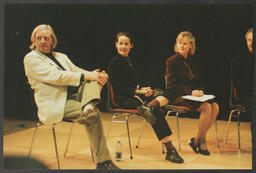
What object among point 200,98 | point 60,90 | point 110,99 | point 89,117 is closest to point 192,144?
point 200,98

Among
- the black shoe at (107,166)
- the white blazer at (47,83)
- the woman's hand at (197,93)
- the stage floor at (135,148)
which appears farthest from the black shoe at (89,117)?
the woman's hand at (197,93)

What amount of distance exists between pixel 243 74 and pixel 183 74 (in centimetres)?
66

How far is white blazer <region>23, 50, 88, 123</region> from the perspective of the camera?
4.27 meters

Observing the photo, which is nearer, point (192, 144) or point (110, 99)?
point (110, 99)

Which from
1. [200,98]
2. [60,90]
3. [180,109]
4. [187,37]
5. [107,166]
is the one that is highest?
[187,37]

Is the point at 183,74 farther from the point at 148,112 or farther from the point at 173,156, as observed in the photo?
the point at 173,156

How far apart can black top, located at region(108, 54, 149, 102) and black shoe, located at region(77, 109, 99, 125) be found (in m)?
0.60

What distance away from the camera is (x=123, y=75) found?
4.76 m

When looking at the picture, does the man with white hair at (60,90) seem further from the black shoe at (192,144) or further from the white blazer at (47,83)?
the black shoe at (192,144)

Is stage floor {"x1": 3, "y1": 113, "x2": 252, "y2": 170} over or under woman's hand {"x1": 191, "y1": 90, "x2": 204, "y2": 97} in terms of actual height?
under

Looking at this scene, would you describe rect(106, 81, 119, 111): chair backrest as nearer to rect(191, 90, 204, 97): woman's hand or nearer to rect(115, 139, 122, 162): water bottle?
rect(115, 139, 122, 162): water bottle

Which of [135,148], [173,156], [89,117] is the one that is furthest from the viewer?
[135,148]

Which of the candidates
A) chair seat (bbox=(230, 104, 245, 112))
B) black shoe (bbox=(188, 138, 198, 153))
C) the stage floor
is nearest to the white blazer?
the stage floor

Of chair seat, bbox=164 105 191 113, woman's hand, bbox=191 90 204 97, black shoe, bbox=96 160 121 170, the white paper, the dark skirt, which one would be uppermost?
woman's hand, bbox=191 90 204 97
